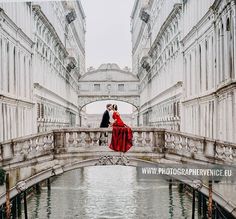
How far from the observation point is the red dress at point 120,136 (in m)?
10.1

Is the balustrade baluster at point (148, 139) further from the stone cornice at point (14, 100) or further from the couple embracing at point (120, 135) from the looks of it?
the stone cornice at point (14, 100)

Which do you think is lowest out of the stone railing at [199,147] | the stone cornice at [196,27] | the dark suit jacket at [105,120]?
the stone railing at [199,147]

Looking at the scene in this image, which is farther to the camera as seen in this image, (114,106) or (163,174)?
(114,106)

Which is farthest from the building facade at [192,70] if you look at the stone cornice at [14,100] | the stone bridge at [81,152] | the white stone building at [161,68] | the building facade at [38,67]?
the stone cornice at [14,100]

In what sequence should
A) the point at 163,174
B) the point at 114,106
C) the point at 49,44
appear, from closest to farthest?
1. the point at 163,174
2. the point at 114,106
3. the point at 49,44

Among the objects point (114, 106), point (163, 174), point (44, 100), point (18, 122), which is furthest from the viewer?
point (44, 100)

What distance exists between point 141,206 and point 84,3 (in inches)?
288

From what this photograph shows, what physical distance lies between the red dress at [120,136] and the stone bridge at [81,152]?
0.40ft

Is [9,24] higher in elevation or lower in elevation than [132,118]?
higher

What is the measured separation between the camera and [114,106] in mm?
10641

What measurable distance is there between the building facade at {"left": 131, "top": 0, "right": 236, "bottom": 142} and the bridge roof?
29cm

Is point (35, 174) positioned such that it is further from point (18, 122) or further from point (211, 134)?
point (211, 134)

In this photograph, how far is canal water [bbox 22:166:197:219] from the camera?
14766mm

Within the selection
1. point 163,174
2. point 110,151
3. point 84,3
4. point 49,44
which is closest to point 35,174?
point 110,151
